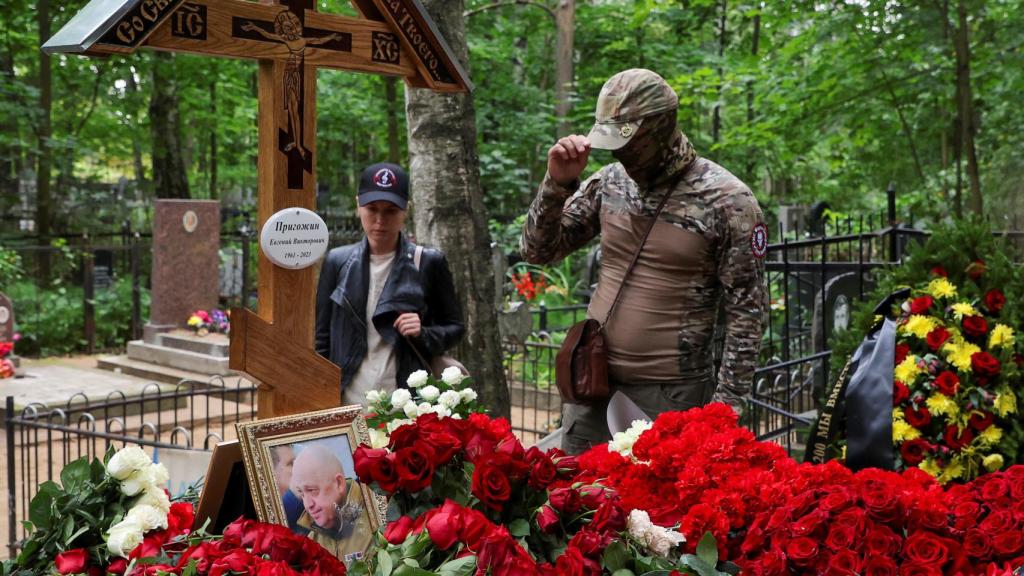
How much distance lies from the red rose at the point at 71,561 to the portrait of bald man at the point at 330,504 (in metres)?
0.42

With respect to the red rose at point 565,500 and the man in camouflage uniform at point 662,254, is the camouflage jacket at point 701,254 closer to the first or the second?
the man in camouflage uniform at point 662,254

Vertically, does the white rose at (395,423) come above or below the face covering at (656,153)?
below

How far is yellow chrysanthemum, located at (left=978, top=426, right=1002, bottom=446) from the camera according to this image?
3.65 meters

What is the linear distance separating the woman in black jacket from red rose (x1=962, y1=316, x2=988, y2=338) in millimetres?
1879

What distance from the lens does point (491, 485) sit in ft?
6.01

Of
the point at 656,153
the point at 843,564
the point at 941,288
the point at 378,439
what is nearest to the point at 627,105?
the point at 656,153

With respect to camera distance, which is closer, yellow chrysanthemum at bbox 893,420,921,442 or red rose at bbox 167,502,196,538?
red rose at bbox 167,502,196,538

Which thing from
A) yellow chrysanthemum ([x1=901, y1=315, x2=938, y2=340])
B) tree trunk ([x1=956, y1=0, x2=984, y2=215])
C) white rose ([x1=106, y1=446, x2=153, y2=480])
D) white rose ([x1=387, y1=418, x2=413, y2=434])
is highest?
tree trunk ([x1=956, y1=0, x2=984, y2=215])

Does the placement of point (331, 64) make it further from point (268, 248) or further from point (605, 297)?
point (605, 297)

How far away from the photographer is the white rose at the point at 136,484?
6.96ft

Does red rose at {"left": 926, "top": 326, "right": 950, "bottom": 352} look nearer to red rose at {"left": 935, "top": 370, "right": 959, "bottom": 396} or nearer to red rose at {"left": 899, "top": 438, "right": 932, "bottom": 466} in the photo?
red rose at {"left": 935, "top": 370, "right": 959, "bottom": 396}

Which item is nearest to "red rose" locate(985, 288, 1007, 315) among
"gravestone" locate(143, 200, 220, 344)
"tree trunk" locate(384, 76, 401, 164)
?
"gravestone" locate(143, 200, 220, 344)

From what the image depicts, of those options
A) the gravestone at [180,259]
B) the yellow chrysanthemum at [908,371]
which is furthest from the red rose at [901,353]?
the gravestone at [180,259]

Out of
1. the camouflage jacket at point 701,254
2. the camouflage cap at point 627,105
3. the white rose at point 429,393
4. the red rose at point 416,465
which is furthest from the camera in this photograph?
the camouflage jacket at point 701,254
